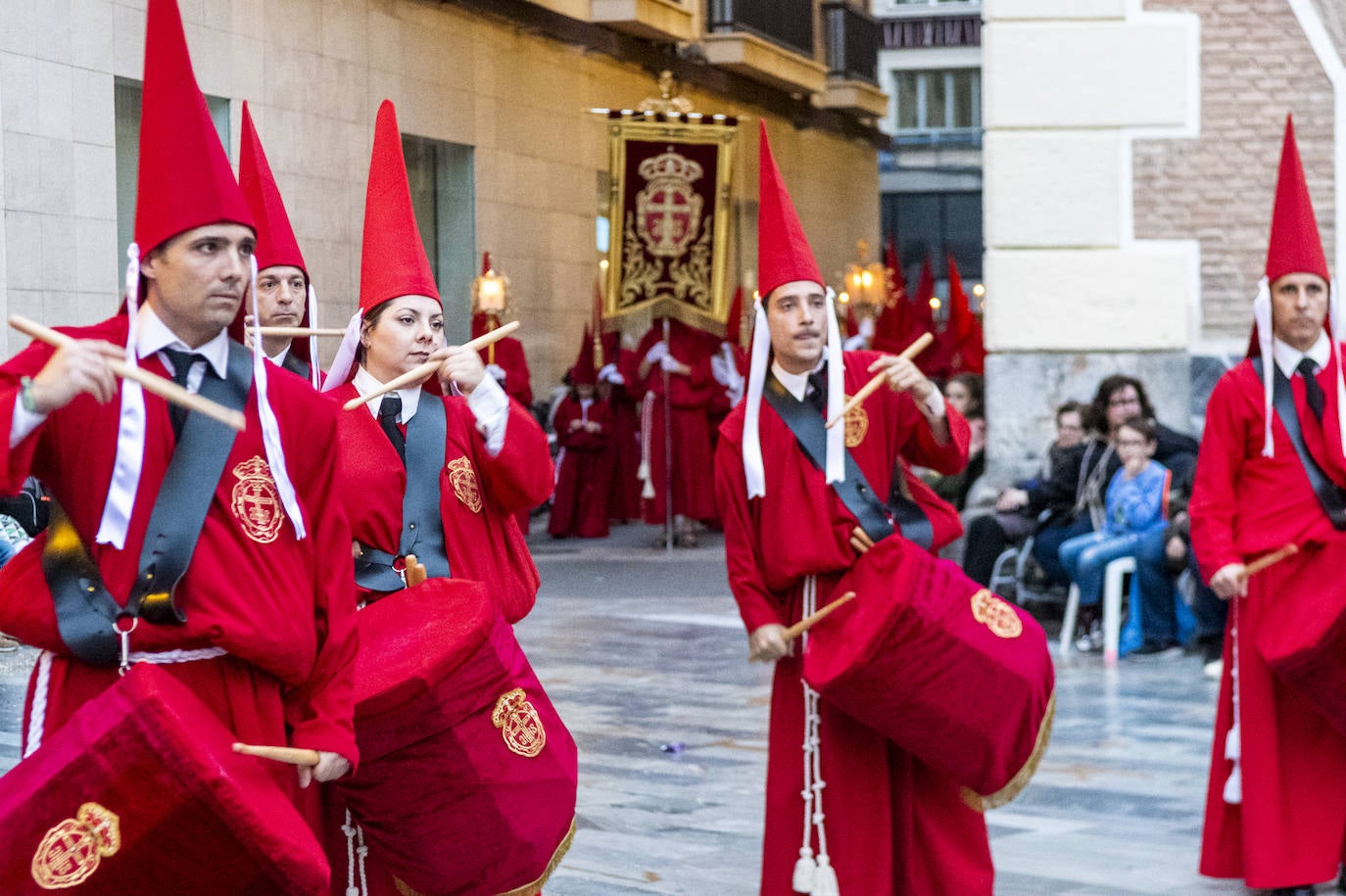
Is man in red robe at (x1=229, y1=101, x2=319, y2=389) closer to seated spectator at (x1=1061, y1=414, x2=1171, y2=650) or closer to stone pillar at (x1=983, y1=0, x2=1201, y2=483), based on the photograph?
seated spectator at (x1=1061, y1=414, x2=1171, y2=650)

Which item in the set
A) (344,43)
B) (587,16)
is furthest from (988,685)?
(587,16)

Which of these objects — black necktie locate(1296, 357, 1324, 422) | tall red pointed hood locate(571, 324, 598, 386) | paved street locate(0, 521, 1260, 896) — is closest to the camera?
black necktie locate(1296, 357, 1324, 422)

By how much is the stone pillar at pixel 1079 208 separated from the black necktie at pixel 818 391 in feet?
19.8

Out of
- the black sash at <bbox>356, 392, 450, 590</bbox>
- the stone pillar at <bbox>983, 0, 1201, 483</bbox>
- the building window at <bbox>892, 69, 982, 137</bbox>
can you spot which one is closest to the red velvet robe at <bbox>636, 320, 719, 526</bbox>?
the stone pillar at <bbox>983, 0, 1201, 483</bbox>

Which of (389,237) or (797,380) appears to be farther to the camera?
(797,380)

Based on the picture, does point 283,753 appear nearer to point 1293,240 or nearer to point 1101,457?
point 1293,240

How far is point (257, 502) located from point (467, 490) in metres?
1.18

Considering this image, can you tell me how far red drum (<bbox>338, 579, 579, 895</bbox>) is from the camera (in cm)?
402

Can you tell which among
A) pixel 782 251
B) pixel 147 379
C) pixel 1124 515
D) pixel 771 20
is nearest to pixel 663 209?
pixel 1124 515

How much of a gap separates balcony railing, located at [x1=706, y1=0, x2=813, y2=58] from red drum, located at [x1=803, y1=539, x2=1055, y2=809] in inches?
747

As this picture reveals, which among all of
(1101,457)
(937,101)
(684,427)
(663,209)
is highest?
(937,101)

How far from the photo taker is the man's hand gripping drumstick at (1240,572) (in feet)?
18.7

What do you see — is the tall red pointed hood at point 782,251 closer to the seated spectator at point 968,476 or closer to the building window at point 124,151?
the seated spectator at point 968,476

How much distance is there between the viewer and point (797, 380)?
534cm
